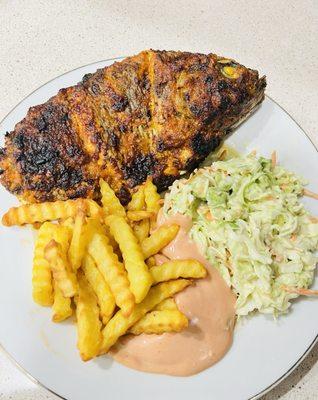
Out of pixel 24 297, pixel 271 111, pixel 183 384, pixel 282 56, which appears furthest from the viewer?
pixel 282 56

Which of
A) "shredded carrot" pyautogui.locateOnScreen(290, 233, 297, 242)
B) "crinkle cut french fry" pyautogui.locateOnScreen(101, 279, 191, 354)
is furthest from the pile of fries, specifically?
"shredded carrot" pyautogui.locateOnScreen(290, 233, 297, 242)

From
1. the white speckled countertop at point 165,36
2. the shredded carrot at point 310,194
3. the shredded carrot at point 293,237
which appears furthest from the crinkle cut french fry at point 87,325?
the white speckled countertop at point 165,36

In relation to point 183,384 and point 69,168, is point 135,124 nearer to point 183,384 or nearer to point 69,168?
point 69,168

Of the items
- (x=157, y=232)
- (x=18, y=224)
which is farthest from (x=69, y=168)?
(x=157, y=232)

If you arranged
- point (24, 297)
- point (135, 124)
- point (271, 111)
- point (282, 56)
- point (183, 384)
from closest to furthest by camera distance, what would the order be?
point (183, 384), point (24, 297), point (135, 124), point (271, 111), point (282, 56)

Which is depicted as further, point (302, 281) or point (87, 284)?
point (302, 281)

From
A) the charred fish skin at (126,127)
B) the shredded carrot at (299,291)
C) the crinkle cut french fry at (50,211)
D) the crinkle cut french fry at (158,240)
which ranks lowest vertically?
the shredded carrot at (299,291)

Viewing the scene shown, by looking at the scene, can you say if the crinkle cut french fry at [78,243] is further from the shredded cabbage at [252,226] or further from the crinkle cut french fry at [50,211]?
the shredded cabbage at [252,226]
